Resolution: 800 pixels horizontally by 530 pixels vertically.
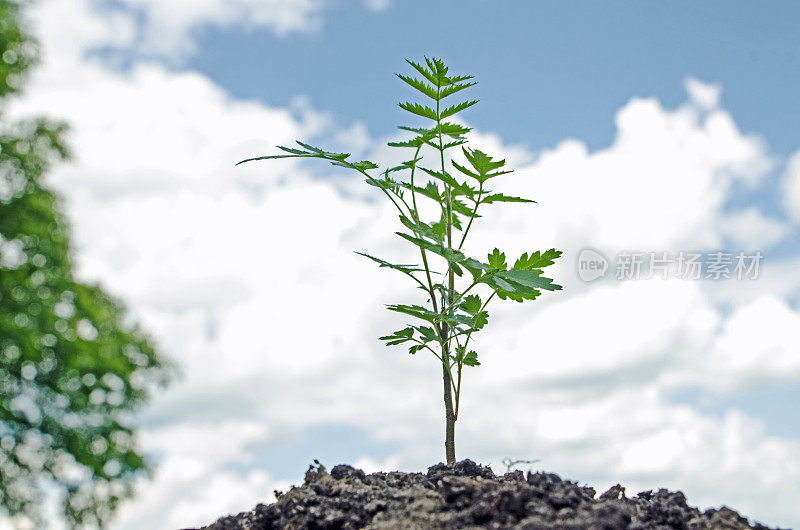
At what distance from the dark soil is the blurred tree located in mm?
10354

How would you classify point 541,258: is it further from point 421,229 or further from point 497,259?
point 421,229

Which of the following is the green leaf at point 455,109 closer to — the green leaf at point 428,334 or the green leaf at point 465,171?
the green leaf at point 465,171

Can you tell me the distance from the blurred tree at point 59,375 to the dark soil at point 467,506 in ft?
34.0

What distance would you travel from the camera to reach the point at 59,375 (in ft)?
42.3

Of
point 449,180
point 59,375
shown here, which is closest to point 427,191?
point 449,180

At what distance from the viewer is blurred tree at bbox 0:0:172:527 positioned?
1263 centimetres

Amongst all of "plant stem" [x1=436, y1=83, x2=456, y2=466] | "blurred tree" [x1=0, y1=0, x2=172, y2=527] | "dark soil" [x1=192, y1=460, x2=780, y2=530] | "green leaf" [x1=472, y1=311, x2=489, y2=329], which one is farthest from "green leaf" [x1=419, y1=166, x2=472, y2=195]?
"blurred tree" [x1=0, y1=0, x2=172, y2=527]

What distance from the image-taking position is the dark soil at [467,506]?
2781 millimetres

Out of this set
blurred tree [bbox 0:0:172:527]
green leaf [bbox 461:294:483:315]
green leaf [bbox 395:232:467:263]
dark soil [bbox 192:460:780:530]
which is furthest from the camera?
blurred tree [bbox 0:0:172:527]

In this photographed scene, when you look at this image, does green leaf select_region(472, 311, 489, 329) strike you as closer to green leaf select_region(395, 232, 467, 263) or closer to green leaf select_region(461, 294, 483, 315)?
green leaf select_region(461, 294, 483, 315)

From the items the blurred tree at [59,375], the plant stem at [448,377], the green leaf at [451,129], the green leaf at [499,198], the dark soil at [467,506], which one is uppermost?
the blurred tree at [59,375]

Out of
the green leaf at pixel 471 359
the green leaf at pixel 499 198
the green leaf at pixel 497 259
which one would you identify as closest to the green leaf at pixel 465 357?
the green leaf at pixel 471 359

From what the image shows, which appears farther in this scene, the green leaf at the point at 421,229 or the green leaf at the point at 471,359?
the green leaf at the point at 471,359

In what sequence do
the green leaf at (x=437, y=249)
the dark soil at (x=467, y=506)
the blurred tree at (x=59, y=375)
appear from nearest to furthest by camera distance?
the dark soil at (x=467, y=506), the green leaf at (x=437, y=249), the blurred tree at (x=59, y=375)
